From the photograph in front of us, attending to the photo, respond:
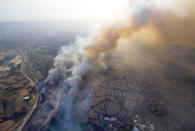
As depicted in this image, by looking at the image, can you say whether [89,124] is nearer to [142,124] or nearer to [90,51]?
[142,124]

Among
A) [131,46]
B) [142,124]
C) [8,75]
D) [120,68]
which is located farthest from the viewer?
[131,46]

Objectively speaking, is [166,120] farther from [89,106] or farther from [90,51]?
[90,51]

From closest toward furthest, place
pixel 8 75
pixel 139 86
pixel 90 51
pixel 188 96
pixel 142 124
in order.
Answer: pixel 142 124
pixel 188 96
pixel 139 86
pixel 90 51
pixel 8 75

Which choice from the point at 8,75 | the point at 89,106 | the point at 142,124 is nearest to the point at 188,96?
the point at 142,124

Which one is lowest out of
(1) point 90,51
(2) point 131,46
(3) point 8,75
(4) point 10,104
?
(4) point 10,104

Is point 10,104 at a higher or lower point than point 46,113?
higher

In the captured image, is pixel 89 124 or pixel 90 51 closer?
pixel 89 124

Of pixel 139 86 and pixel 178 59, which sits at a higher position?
pixel 178 59

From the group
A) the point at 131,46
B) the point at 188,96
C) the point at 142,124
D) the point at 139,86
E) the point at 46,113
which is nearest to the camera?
the point at 142,124

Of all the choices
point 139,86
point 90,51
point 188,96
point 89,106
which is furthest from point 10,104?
point 188,96
